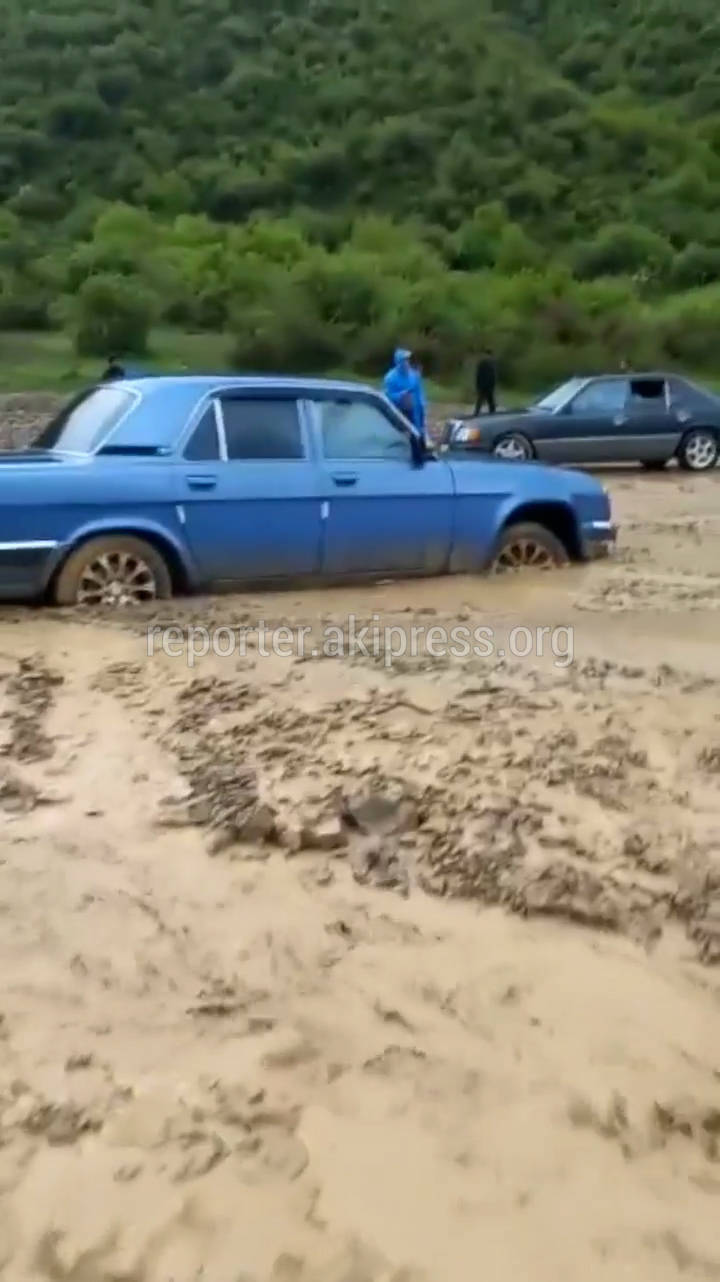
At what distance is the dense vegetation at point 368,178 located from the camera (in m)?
38.1

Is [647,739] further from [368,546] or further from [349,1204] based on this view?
[368,546]

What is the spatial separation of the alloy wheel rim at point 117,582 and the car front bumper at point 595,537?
2888mm

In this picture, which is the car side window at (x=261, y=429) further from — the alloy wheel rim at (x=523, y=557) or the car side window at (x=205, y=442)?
the alloy wheel rim at (x=523, y=557)

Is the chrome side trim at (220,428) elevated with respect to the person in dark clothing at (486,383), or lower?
lower

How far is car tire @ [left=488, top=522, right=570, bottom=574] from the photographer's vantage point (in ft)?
31.7

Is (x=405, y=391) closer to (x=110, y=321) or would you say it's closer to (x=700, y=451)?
(x=700, y=451)

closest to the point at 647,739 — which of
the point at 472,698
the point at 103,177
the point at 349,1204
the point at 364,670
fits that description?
the point at 472,698

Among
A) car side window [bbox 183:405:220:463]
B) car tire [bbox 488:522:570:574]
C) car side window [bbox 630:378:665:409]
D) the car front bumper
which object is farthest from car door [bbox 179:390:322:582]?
car side window [bbox 630:378:665:409]

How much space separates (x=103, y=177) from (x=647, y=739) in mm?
58562

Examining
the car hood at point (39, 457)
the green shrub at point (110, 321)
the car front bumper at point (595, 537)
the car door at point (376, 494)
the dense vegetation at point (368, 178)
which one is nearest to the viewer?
the car hood at point (39, 457)

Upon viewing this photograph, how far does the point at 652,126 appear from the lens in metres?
64.9

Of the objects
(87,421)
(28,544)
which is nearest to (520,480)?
(87,421)

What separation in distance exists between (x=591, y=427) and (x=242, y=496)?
11.8m

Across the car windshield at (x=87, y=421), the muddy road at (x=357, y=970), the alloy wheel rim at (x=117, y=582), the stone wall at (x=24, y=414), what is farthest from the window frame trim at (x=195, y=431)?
the stone wall at (x=24, y=414)
